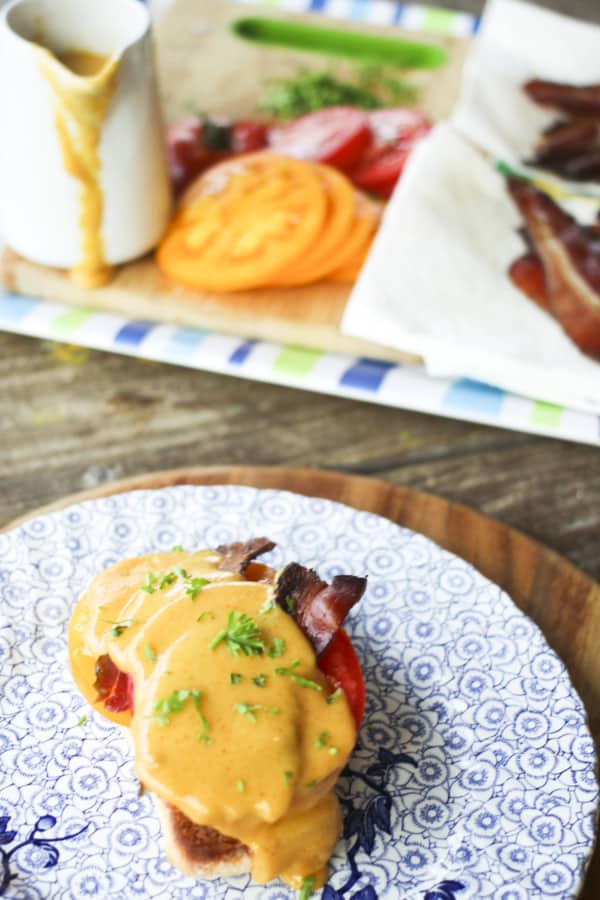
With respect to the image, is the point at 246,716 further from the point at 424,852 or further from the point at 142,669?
the point at 424,852

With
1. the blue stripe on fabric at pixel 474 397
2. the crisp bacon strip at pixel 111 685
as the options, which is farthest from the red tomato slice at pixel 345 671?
the blue stripe on fabric at pixel 474 397

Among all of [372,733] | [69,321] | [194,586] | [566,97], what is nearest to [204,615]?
[194,586]

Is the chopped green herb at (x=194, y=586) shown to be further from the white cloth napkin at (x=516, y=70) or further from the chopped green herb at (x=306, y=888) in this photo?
the white cloth napkin at (x=516, y=70)

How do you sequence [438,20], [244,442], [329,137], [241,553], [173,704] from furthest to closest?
[438,20] → [329,137] → [244,442] → [241,553] → [173,704]

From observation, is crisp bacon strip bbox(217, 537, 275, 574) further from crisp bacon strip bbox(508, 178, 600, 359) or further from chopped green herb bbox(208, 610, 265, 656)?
crisp bacon strip bbox(508, 178, 600, 359)

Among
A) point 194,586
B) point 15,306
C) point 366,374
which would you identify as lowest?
point 15,306

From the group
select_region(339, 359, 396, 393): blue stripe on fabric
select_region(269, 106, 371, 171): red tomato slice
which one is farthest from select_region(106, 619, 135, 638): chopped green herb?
select_region(269, 106, 371, 171): red tomato slice

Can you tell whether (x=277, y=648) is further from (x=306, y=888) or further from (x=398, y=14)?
(x=398, y=14)
